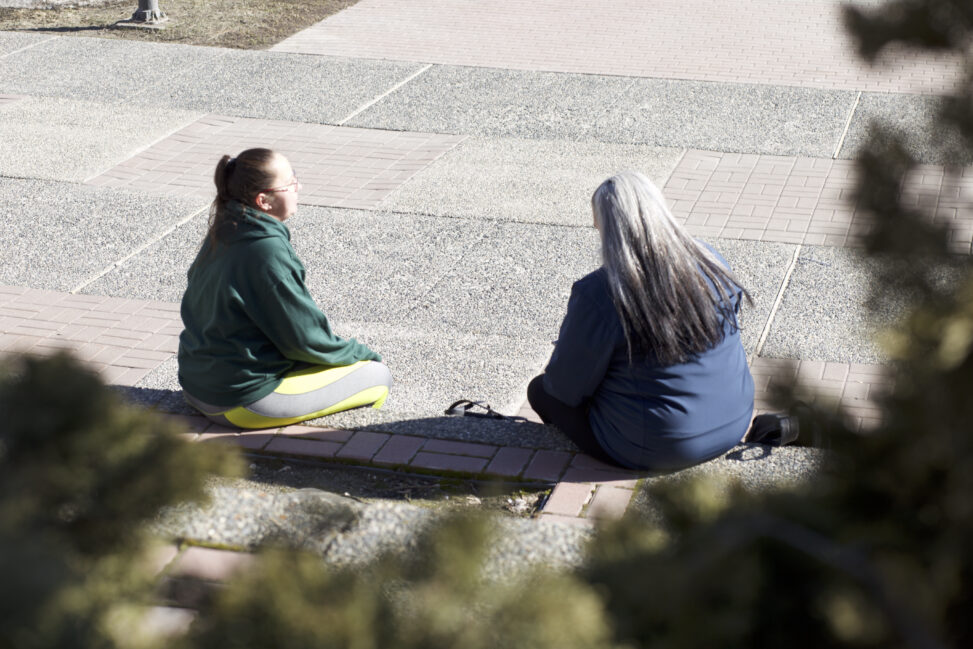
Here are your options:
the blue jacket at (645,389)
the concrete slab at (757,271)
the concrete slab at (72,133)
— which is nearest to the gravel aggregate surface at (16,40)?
the concrete slab at (72,133)

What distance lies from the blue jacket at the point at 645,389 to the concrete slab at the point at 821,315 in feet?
4.42

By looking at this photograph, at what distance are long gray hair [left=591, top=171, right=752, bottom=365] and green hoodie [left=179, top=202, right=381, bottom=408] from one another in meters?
1.32

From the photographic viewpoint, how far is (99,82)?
10.6 metres

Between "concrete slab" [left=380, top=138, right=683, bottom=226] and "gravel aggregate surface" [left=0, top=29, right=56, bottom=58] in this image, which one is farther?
"gravel aggregate surface" [left=0, top=29, right=56, bottom=58]

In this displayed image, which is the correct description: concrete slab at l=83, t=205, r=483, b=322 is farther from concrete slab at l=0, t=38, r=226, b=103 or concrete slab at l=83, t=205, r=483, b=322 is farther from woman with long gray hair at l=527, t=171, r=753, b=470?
Result: concrete slab at l=0, t=38, r=226, b=103

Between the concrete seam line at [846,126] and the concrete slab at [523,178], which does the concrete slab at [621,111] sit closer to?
the concrete seam line at [846,126]

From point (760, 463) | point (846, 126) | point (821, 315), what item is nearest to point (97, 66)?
point (846, 126)

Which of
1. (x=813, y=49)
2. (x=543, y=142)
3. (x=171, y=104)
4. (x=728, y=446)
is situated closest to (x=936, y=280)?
(x=728, y=446)

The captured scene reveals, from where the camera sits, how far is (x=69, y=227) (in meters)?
7.41

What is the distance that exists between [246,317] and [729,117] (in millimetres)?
6230

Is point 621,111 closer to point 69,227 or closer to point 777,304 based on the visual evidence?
point 777,304

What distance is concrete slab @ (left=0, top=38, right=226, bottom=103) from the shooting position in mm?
10359

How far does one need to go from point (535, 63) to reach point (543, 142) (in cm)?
255

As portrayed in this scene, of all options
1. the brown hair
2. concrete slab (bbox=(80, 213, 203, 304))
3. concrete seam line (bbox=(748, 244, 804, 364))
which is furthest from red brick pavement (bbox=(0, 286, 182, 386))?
concrete seam line (bbox=(748, 244, 804, 364))
